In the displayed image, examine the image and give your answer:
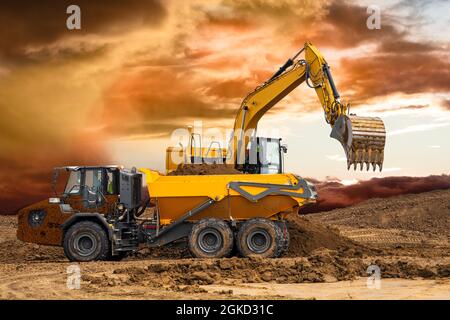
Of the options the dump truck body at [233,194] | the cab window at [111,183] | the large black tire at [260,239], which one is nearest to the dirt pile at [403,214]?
the dump truck body at [233,194]

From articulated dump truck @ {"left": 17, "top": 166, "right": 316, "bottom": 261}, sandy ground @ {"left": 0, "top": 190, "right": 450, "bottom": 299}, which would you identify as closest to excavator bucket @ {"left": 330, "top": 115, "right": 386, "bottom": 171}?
articulated dump truck @ {"left": 17, "top": 166, "right": 316, "bottom": 261}

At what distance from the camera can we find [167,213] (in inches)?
693

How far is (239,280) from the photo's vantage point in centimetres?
1398

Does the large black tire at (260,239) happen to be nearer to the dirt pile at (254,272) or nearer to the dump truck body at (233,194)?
the dump truck body at (233,194)

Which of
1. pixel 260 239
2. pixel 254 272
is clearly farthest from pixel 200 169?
pixel 254 272

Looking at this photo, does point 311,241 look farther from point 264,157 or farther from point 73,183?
point 73,183

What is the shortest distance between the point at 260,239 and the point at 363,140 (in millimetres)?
3784

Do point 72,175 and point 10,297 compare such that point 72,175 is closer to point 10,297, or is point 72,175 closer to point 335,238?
point 10,297

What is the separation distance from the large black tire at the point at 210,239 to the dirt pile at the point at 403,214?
15.1 m

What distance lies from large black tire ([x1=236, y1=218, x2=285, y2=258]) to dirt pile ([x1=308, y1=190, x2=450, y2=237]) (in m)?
14.4

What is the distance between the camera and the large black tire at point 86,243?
56.3 ft

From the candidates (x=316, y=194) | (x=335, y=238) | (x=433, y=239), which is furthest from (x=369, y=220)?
(x=316, y=194)

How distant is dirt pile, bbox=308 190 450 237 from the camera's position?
103ft

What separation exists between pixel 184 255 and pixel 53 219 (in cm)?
392
